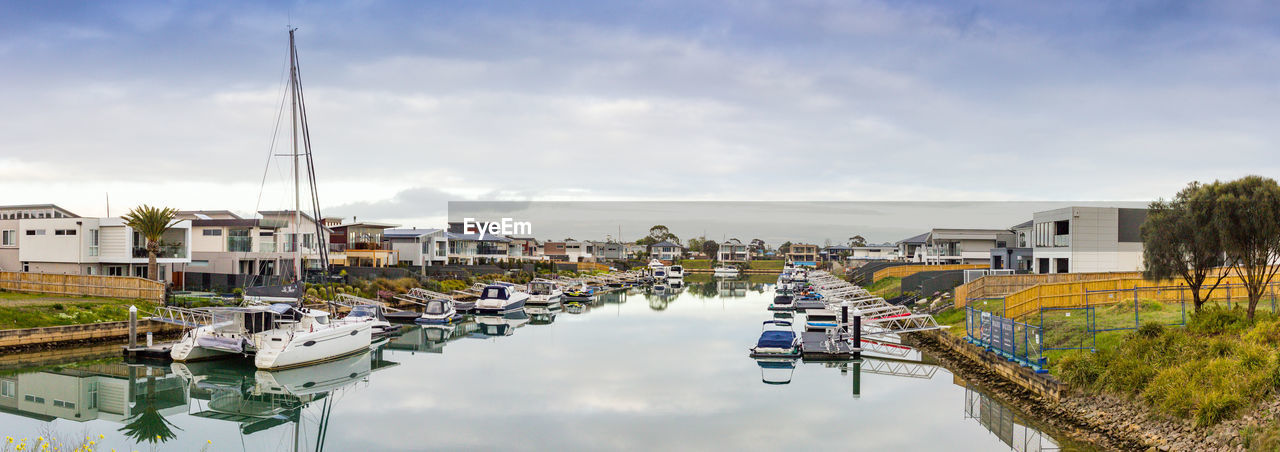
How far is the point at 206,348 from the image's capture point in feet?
101

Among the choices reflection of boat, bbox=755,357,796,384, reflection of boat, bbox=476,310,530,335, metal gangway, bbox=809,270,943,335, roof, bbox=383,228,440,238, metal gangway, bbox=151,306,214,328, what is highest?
roof, bbox=383,228,440,238

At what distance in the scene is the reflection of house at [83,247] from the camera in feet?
147

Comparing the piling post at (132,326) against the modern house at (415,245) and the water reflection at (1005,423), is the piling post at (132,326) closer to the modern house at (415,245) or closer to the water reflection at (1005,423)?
the water reflection at (1005,423)

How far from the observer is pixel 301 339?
1198 inches

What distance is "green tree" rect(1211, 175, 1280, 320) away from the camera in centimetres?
2191

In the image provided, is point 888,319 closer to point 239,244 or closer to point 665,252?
point 239,244

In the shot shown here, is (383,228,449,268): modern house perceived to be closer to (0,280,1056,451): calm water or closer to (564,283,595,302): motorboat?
(564,283,595,302): motorboat

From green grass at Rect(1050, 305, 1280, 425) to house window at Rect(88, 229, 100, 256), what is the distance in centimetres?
4820

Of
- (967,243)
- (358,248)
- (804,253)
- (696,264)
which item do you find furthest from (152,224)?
(804,253)

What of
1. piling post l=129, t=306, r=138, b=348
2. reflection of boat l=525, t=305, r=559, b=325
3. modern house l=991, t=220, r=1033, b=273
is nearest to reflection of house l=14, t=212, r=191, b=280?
piling post l=129, t=306, r=138, b=348

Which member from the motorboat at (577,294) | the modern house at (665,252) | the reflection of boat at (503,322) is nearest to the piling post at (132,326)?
the reflection of boat at (503,322)

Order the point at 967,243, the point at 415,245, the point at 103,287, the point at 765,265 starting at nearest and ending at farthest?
Result: the point at 103,287 → the point at 415,245 → the point at 967,243 → the point at 765,265

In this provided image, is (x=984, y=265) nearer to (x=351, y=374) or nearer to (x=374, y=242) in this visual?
(x=374, y=242)

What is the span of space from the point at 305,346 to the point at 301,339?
44 cm
